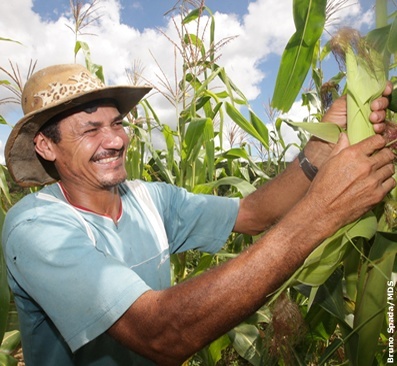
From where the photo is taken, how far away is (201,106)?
8.32ft

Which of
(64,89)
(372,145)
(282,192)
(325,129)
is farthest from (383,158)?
(64,89)

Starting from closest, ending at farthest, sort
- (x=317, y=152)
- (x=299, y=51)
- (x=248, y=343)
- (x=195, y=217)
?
(x=299, y=51)
(x=317, y=152)
(x=195, y=217)
(x=248, y=343)

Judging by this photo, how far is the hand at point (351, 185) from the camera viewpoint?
3.13 ft

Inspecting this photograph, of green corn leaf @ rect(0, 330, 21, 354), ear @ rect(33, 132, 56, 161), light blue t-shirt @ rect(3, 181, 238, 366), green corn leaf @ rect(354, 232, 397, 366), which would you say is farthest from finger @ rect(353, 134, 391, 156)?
green corn leaf @ rect(0, 330, 21, 354)

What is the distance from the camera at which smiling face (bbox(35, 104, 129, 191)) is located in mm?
1496

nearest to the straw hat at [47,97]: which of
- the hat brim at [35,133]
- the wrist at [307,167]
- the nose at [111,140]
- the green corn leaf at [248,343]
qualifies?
the hat brim at [35,133]

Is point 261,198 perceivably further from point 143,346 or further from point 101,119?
point 143,346

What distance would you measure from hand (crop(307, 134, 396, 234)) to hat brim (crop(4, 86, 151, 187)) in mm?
869

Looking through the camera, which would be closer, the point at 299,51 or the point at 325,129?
the point at 325,129

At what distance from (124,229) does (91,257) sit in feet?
1.37

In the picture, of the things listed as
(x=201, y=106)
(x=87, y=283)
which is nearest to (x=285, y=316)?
(x=87, y=283)

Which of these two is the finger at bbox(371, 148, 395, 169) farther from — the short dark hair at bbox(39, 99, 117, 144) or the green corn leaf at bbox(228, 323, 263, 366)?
the green corn leaf at bbox(228, 323, 263, 366)

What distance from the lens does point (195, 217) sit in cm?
171

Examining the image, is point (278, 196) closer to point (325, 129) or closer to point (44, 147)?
point (325, 129)
